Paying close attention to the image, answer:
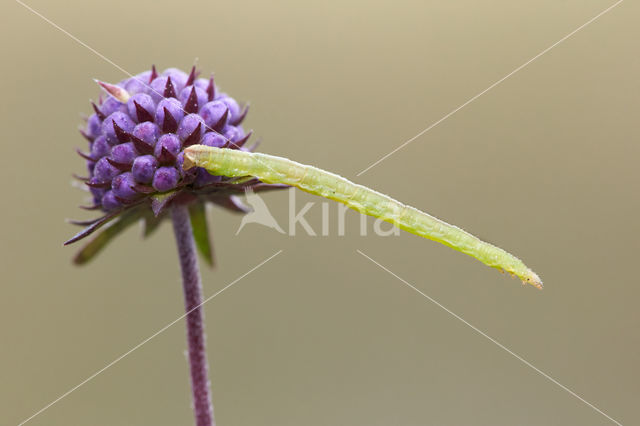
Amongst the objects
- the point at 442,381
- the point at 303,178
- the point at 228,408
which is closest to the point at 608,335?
the point at 442,381

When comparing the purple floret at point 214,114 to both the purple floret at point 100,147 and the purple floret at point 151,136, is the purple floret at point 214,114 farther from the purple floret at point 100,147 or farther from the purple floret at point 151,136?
the purple floret at point 100,147

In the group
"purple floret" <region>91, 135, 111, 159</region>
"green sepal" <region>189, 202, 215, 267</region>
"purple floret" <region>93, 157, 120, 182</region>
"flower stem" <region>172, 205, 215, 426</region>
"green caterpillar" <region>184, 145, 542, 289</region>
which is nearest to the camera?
"flower stem" <region>172, 205, 215, 426</region>

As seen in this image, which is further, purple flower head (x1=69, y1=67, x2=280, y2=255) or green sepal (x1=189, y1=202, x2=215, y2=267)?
green sepal (x1=189, y1=202, x2=215, y2=267)

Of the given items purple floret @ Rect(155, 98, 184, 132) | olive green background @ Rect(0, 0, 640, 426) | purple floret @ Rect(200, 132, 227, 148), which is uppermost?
purple floret @ Rect(155, 98, 184, 132)

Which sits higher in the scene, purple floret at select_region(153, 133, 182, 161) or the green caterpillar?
purple floret at select_region(153, 133, 182, 161)

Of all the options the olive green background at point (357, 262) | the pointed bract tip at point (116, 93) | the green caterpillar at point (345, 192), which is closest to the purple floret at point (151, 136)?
the pointed bract tip at point (116, 93)

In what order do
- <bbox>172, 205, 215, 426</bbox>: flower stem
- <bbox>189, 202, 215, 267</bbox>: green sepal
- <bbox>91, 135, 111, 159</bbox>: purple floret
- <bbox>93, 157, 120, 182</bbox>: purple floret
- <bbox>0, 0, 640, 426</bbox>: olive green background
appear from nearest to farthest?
<bbox>172, 205, 215, 426</bbox>: flower stem → <bbox>93, 157, 120, 182</bbox>: purple floret → <bbox>91, 135, 111, 159</bbox>: purple floret → <bbox>189, 202, 215, 267</bbox>: green sepal → <bbox>0, 0, 640, 426</bbox>: olive green background

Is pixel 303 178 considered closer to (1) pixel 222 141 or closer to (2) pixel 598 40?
(1) pixel 222 141

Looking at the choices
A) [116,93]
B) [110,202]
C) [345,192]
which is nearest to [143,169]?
[110,202]

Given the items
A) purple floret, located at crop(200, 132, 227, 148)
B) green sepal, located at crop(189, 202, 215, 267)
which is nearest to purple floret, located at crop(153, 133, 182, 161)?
purple floret, located at crop(200, 132, 227, 148)

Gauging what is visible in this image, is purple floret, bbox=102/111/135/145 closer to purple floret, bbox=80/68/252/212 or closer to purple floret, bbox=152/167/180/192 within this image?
purple floret, bbox=80/68/252/212
